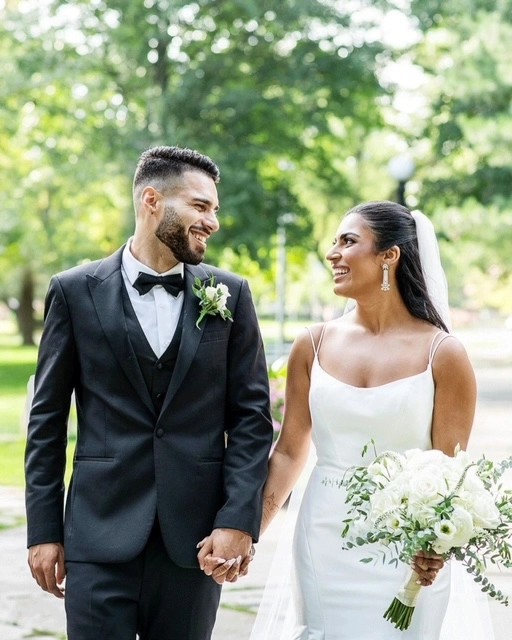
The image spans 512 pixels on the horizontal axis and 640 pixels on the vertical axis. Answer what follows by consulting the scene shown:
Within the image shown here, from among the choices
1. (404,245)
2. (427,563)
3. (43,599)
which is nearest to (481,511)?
(427,563)

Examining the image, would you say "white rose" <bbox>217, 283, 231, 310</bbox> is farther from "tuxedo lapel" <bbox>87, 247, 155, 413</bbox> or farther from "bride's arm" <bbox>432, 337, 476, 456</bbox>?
"bride's arm" <bbox>432, 337, 476, 456</bbox>

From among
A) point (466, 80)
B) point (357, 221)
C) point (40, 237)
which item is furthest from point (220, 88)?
point (357, 221)

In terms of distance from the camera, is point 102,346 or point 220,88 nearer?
point 102,346

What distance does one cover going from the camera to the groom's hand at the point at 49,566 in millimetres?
3625

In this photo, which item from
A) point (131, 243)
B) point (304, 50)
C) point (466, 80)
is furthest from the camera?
point (466, 80)

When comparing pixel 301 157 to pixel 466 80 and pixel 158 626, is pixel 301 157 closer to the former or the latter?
pixel 466 80

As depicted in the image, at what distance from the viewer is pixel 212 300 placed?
12.2 feet

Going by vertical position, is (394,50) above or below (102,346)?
above

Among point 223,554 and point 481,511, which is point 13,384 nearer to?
point 223,554

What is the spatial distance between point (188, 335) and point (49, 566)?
866 millimetres

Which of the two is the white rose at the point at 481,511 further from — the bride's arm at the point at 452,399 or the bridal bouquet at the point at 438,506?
the bride's arm at the point at 452,399

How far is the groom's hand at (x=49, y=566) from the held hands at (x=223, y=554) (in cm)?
46

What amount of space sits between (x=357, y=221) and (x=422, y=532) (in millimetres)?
1257

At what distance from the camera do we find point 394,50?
2502 centimetres
